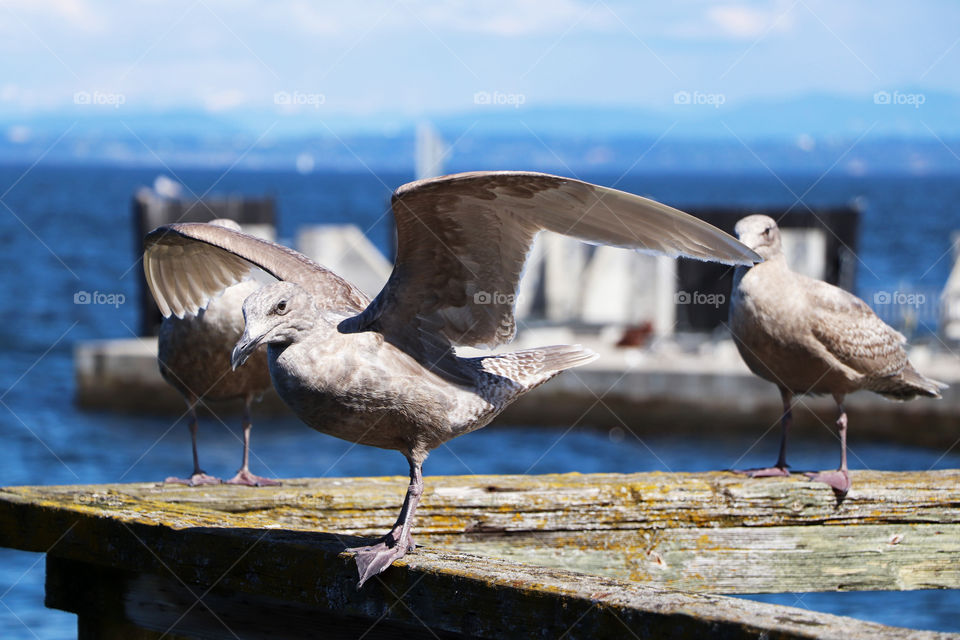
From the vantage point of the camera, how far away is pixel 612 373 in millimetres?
19703

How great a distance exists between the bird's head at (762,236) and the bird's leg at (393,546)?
10.1 feet

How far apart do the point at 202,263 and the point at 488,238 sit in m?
1.80

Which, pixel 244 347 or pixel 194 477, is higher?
pixel 244 347

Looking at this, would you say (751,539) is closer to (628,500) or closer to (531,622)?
(628,500)

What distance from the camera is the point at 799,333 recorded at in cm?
602

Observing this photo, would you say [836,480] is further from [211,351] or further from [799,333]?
[211,351]

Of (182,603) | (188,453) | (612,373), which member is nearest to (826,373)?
(182,603)

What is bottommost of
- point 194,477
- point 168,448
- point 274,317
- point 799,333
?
point 168,448

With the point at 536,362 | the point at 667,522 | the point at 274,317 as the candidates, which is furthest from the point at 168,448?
the point at 274,317

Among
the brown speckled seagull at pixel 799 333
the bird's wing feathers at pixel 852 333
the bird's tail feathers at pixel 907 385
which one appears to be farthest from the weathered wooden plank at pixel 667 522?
the bird's tail feathers at pixel 907 385

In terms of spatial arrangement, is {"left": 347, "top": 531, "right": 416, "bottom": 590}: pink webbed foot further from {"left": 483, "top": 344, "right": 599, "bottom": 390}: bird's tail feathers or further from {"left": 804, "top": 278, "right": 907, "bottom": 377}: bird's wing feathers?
{"left": 804, "top": 278, "right": 907, "bottom": 377}: bird's wing feathers

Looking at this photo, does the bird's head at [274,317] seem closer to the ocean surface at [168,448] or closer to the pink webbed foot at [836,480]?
the pink webbed foot at [836,480]

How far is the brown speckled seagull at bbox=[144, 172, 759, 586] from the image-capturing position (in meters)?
3.68

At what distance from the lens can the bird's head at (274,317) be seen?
3.63 m
